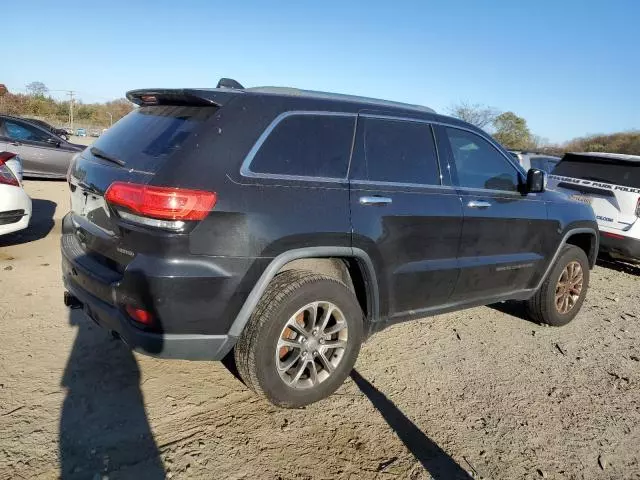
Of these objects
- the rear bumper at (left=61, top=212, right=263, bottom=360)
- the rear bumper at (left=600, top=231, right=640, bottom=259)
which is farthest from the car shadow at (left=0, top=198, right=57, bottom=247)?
the rear bumper at (left=600, top=231, right=640, bottom=259)

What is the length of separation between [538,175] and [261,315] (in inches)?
107

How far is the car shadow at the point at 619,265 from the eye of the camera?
7665mm

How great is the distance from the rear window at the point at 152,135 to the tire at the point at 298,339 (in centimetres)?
95

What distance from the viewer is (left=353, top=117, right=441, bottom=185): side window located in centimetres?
320

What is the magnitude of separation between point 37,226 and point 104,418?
5.43 meters

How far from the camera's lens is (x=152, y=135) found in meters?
2.83

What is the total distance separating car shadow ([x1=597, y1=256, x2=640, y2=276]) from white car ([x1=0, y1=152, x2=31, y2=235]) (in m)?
8.38

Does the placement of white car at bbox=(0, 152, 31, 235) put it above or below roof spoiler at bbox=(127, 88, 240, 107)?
below

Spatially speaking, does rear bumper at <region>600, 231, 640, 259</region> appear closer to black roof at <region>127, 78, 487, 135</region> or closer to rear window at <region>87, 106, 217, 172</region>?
black roof at <region>127, 78, 487, 135</region>

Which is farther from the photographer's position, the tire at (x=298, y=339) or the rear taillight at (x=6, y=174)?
the rear taillight at (x=6, y=174)

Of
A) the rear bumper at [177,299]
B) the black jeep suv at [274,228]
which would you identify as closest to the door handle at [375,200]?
the black jeep suv at [274,228]

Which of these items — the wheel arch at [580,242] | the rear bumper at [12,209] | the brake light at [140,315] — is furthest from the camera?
the rear bumper at [12,209]

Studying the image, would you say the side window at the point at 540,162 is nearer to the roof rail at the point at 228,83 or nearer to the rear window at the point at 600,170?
the rear window at the point at 600,170

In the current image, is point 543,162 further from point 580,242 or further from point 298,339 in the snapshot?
point 298,339
